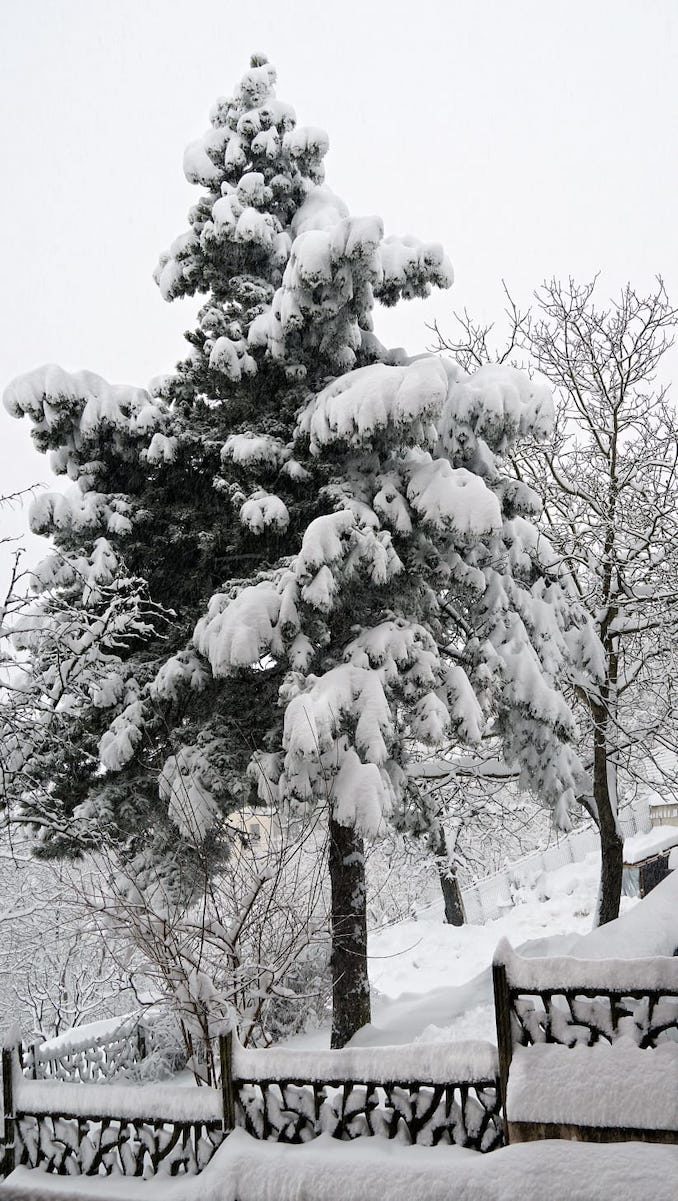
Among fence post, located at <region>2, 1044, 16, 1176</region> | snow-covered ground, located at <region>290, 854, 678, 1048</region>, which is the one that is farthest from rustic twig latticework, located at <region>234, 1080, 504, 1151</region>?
fence post, located at <region>2, 1044, 16, 1176</region>

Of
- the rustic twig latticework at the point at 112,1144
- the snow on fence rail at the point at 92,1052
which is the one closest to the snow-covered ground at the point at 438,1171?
the rustic twig latticework at the point at 112,1144

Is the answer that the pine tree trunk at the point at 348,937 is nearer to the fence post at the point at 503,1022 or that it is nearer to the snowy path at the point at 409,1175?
the snowy path at the point at 409,1175

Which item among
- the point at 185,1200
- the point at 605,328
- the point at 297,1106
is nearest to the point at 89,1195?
the point at 185,1200

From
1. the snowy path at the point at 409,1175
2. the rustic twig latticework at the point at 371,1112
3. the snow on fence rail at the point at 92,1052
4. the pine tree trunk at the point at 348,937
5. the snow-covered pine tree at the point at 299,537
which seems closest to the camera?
the snowy path at the point at 409,1175

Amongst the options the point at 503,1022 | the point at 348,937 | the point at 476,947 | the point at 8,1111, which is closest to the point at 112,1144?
the point at 8,1111

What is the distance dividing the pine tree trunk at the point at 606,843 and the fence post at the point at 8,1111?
29.4 feet

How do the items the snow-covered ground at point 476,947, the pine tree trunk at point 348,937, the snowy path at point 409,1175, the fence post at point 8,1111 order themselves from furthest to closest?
the pine tree trunk at point 348,937, the snow-covered ground at point 476,947, the fence post at point 8,1111, the snowy path at point 409,1175

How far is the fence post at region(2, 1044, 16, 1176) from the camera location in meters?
7.30

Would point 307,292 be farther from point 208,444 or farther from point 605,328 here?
point 605,328

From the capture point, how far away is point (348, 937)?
36.8 feet

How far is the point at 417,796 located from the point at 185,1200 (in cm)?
631

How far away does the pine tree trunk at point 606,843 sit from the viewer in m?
13.7

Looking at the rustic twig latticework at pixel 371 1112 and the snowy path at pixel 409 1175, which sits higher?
the rustic twig latticework at pixel 371 1112

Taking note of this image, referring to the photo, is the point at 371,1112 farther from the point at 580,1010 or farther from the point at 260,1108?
the point at 580,1010
